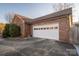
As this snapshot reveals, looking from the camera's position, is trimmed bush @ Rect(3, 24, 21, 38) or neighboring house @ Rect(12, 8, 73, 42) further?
trimmed bush @ Rect(3, 24, 21, 38)

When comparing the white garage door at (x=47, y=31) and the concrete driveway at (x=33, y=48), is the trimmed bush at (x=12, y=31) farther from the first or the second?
the white garage door at (x=47, y=31)

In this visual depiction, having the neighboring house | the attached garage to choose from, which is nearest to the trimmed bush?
the neighboring house

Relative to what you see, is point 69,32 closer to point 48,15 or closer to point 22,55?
point 48,15

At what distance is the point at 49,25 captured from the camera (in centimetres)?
320

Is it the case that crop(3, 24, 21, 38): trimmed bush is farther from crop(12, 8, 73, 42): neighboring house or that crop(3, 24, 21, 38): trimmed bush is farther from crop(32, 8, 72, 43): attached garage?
crop(32, 8, 72, 43): attached garage

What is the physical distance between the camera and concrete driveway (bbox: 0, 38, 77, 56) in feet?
10.2

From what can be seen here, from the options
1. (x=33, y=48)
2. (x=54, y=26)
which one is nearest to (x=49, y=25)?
(x=54, y=26)

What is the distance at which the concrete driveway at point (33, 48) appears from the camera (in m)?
3.10

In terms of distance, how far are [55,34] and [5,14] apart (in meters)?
1.15

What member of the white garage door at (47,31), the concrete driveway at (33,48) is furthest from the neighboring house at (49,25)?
the concrete driveway at (33,48)

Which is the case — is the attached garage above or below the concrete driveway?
above

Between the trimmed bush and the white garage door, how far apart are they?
0.37m

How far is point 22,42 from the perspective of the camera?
3.18m

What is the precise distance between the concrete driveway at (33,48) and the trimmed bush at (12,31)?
0.45 feet
